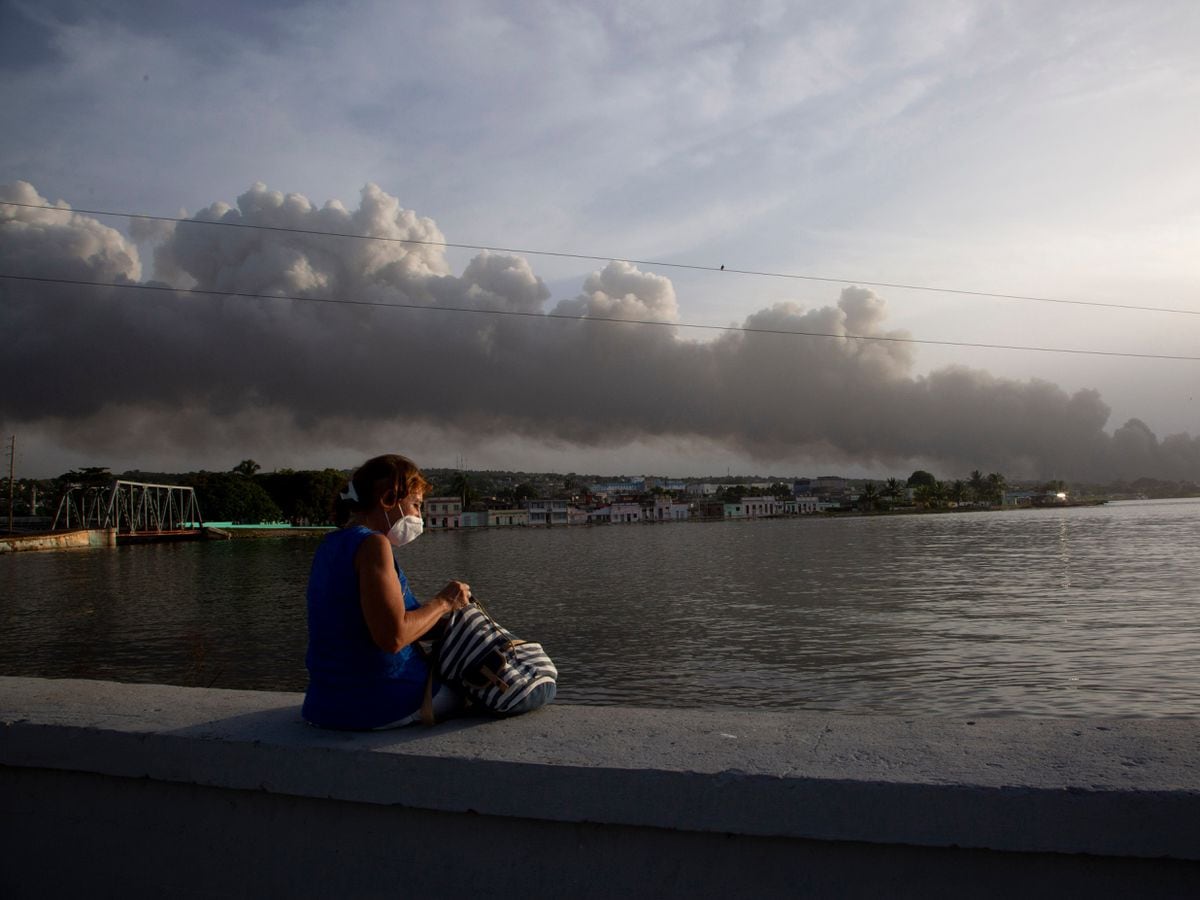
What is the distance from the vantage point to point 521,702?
8.91 ft

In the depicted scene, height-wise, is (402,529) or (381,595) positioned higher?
(402,529)

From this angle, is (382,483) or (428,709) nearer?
(428,709)

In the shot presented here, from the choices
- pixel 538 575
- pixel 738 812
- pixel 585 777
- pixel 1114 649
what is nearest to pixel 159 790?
pixel 585 777

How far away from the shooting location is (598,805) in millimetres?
1986

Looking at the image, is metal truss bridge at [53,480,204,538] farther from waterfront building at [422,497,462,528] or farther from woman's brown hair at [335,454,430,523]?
woman's brown hair at [335,454,430,523]

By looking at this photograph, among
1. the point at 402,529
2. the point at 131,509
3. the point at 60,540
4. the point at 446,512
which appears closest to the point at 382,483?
the point at 402,529

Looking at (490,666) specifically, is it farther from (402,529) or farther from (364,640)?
(402,529)

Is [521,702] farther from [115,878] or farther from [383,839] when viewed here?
[115,878]

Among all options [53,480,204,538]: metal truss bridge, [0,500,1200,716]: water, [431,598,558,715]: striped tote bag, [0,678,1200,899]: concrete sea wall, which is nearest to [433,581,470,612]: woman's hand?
[431,598,558,715]: striped tote bag

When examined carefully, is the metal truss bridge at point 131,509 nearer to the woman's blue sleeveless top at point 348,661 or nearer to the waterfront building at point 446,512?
the waterfront building at point 446,512

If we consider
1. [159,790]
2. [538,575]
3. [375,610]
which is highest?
[375,610]

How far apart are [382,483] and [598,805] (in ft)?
4.47

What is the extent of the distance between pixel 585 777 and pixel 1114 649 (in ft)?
43.8

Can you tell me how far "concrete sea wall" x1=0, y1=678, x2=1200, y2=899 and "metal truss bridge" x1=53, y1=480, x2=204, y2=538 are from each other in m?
126
